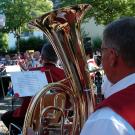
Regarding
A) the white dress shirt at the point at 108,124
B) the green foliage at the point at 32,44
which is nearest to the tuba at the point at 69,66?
the white dress shirt at the point at 108,124

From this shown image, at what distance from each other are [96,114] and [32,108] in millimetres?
1467

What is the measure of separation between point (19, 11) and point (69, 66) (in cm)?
2873

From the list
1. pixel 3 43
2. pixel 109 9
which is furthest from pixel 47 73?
pixel 3 43

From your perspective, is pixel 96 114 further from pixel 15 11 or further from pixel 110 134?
pixel 15 11

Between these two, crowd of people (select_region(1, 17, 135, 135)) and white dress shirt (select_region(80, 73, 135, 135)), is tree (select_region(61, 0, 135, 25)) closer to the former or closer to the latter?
crowd of people (select_region(1, 17, 135, 135))

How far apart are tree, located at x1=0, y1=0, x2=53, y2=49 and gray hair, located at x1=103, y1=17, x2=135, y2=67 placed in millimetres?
29106

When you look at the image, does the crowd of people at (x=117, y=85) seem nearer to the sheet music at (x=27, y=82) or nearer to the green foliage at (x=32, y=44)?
the sheet music at (x=27, y=82)

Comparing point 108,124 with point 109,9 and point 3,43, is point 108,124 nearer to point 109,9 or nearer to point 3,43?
point 109,9

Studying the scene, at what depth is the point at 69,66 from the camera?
117 inches

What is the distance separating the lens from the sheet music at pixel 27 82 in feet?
11.5

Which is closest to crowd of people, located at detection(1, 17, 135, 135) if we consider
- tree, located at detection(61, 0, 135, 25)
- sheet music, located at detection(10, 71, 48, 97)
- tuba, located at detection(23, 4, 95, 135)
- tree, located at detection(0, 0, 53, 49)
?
tuba, located at detection(23, 4, 95, 135)

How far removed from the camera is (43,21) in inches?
125

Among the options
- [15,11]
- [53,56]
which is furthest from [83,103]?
[15,11]

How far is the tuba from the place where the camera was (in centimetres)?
292
